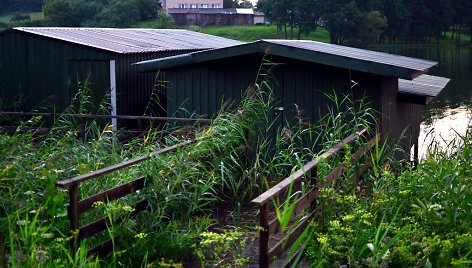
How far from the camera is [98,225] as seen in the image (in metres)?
5.43

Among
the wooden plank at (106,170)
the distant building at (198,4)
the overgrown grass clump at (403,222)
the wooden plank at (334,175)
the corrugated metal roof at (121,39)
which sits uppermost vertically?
the distant building at (198,4)

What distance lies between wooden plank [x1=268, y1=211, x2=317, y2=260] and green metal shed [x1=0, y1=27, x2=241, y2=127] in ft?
30.5

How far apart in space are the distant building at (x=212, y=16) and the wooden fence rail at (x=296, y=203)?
74674mm

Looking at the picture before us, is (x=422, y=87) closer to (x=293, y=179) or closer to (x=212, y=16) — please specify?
(x=293, y=179)

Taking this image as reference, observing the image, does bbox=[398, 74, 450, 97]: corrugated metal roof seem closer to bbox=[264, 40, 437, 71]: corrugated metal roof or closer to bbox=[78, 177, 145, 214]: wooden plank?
bbox=[264, 40, 437, 71]: corrugated metal roof

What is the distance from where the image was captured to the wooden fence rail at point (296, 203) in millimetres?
4496

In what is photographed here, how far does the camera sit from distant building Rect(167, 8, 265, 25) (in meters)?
81.1

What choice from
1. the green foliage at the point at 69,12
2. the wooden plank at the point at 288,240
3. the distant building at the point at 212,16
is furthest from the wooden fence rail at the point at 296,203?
the distant building at the point at 212,16

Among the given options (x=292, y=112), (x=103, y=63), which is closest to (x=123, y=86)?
(x=103, y=63)

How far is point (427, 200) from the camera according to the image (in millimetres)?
5152

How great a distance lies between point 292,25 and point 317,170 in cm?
5883

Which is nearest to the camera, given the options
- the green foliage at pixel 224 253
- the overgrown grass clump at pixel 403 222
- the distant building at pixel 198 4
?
the overgrown grass clump at pixel 403 222

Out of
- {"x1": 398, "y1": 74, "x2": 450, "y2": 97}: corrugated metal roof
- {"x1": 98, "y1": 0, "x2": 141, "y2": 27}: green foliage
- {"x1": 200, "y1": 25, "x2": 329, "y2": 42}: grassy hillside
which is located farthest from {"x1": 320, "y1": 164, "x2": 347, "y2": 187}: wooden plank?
{"x1": 200, "y1": 25, "x2": 329, "y2": 42}: grassy hillside

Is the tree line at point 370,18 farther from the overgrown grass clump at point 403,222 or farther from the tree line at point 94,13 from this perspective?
the overgrown grass clump at point 403,222
